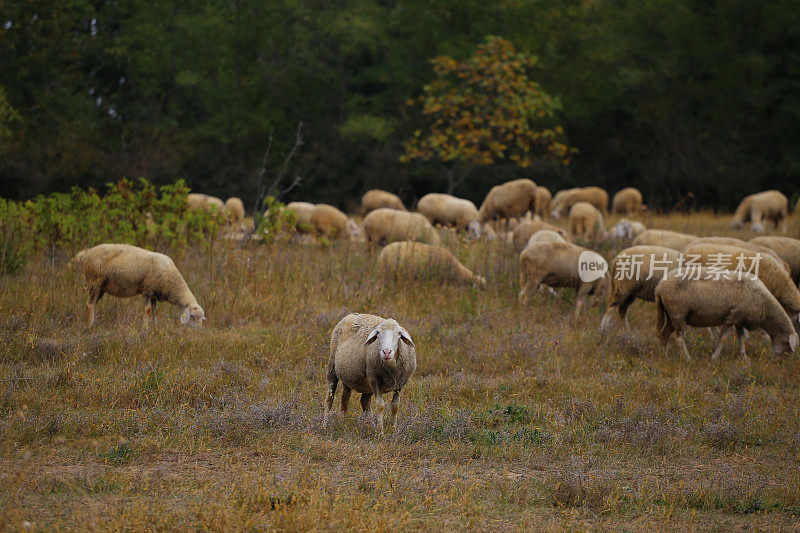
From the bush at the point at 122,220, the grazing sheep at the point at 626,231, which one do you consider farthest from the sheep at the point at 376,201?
the bush at the point at 122,220

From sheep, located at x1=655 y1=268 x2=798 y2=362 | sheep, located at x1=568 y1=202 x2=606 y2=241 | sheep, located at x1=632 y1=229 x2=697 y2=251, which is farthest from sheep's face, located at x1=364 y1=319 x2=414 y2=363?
sheep, located at x1=568 y1=202 x2=606 y2=241

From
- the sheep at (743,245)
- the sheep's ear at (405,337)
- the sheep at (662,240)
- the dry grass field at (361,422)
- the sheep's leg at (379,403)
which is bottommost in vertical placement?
the dry grass field at (361,422)

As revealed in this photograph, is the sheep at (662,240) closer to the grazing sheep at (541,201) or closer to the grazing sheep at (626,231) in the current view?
the grazing sheep at (626,231)

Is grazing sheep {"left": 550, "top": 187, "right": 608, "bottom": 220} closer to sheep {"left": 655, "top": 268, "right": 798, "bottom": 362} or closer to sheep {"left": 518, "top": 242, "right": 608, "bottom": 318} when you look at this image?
sheep {"left": 518, "top": 242, "right": 608, "bottom": 318}

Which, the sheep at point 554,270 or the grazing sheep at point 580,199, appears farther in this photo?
the grazing sheep at point 580,199

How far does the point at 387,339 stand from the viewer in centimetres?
611

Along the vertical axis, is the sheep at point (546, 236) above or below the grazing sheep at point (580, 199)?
below

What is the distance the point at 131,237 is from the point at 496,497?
347 inches

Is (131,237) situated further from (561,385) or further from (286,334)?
(561,385)

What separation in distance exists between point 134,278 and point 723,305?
→ 7488 mm

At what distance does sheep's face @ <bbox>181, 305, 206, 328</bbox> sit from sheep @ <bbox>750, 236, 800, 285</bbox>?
30.6 ft

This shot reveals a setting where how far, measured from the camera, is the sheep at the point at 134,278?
10.0 m

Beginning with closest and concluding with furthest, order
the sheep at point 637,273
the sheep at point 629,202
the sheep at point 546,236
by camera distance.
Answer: the sheep at point 637,273 → the sheep at point 546,236 → the sheep at point 629,202

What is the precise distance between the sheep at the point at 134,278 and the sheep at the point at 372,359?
12.2ft
